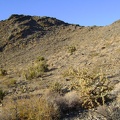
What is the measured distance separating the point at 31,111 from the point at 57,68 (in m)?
17.1

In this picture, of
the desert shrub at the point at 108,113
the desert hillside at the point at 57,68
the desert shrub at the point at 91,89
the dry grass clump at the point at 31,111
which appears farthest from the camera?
the desert shrub at the point at 91,89

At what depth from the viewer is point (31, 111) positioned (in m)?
10.7

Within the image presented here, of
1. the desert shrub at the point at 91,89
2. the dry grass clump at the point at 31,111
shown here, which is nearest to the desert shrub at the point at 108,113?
the desert shrub at the point at 91,89

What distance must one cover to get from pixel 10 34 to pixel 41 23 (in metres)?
8.26

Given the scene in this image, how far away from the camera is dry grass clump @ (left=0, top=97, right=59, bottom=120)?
10.4 metres

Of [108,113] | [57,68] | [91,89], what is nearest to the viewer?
[108,113]

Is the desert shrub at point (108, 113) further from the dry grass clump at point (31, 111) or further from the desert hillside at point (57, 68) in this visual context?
the dry grass clump at point (31, 111)

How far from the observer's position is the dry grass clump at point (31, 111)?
10.4 metres

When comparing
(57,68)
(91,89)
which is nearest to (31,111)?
(91,89)

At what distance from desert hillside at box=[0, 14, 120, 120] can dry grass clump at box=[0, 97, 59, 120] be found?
0.03 metres

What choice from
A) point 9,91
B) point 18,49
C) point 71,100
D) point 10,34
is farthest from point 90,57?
point 10,34

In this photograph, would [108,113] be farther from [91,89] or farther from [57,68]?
[57,68]

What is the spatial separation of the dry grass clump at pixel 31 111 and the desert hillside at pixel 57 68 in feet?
0.11

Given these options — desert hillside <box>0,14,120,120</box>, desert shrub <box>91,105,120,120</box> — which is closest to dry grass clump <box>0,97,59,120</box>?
desert hillside <box>0,14,120,120</box>
